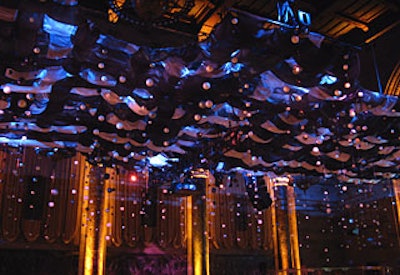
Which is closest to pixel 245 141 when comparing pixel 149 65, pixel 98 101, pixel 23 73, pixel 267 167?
pixel 267 167

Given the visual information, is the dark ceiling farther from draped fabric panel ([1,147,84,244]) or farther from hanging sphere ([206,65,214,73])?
draped fabric panel ([1,147,84,244])

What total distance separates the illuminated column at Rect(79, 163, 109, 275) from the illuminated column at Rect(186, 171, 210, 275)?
1.58 meters

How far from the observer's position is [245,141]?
574 cm

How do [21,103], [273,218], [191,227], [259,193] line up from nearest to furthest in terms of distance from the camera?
[21,103] < [259,193] < [191,227] < [273,218]

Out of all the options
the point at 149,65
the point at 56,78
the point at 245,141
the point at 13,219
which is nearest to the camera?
the point at 149,65

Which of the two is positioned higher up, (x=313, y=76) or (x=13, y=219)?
(x=313, y=76)

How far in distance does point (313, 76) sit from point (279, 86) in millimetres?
571

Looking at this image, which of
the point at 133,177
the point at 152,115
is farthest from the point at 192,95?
the point at 133,177

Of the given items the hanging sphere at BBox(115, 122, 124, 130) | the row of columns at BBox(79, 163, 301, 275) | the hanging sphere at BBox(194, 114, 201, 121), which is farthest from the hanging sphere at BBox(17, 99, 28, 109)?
the row of columns at BBox(79, 163, 301, 275)

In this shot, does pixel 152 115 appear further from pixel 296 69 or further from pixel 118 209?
pixel 118 209

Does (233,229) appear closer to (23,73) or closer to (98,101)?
(98,101)

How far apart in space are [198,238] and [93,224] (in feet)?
6.26

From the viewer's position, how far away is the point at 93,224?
7.27 meters

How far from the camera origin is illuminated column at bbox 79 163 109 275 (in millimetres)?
7074
